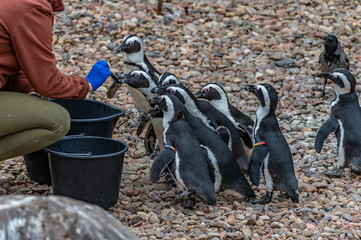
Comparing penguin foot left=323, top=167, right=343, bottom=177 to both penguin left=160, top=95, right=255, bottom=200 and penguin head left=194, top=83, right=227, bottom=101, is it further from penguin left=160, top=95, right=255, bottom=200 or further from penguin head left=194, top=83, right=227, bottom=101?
penguin head left=194, top=83, right=227, bottom=101

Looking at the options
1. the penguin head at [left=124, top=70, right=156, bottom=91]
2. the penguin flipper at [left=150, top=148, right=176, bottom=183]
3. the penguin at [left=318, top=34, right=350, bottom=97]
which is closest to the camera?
the penguin flipper at [left=150, top=148, right=176, bottom=183]

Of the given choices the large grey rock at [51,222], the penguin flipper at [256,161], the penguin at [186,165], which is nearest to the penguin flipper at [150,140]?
the penguin at [186,165]

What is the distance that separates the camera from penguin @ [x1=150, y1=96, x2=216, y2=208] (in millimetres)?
4828

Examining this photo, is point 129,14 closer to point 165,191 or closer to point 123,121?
point 123,121

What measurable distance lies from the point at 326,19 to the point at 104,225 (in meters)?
7.93

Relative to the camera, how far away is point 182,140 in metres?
4.93

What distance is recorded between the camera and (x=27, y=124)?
15.1 feet

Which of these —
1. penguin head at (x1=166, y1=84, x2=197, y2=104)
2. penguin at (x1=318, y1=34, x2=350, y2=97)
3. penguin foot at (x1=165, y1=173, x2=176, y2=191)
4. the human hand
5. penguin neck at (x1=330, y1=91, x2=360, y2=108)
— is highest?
the human hand

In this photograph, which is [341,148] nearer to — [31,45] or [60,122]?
[60,122]

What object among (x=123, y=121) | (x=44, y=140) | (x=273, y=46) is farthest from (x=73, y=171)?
(x=273, y=46)

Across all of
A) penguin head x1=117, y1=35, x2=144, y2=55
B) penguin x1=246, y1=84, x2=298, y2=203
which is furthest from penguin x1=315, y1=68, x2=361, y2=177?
penguin head x1=117, y1=35, x2=144, y2=55

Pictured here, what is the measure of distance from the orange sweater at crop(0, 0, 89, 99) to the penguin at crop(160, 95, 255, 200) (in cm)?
102

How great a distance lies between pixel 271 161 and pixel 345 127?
955 mm

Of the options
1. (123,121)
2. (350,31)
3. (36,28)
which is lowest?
(123,121)
